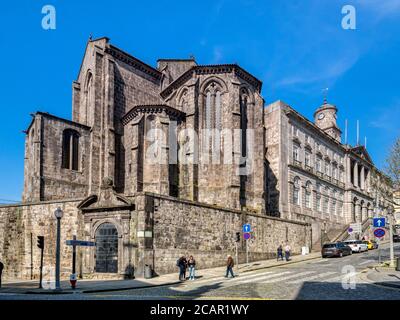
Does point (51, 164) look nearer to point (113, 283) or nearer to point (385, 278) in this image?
point (113, 283)

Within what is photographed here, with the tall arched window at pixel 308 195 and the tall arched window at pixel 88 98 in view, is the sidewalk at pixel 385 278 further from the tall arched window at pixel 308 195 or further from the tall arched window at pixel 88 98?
the tall arched window at pixel 88 98

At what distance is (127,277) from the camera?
23.0 meters

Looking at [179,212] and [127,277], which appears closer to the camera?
[127,277]

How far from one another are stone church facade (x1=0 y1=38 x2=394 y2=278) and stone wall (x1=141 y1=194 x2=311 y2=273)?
82 millimetres

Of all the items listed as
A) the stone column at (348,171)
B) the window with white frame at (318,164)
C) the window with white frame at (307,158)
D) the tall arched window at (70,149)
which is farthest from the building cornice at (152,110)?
the stone column at (348,171)

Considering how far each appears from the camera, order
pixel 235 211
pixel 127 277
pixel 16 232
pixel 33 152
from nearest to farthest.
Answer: pixel 127 277 < pixel 16 232 < pixel 235 211 < pixel 33 152

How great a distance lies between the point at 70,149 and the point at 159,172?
9399 mm

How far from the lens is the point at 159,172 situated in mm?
34750

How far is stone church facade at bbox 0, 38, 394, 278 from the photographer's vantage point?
2466 cm

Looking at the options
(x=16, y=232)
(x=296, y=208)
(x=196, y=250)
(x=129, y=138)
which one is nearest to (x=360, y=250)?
(x=296, y=208)

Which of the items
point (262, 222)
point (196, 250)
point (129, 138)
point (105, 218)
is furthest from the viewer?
point (129, 138)

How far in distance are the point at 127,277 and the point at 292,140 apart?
99.2ft

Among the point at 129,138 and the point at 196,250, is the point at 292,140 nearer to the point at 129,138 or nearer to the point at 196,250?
the point at 129,138

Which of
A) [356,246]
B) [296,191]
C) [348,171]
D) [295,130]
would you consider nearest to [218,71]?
[295,130]
